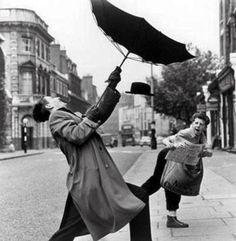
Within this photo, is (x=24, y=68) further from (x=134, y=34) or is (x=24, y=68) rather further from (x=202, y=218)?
(x=134, y=34)

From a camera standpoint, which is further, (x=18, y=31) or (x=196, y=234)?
(x=18, y=31)

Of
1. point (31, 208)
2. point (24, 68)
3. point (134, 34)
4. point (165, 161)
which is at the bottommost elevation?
point (31, 208)

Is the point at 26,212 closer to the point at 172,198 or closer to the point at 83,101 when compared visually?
the point at 172,198

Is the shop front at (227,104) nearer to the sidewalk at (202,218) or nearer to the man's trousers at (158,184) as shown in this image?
the sidewalk at (202,218)

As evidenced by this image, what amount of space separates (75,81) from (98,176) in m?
88.2

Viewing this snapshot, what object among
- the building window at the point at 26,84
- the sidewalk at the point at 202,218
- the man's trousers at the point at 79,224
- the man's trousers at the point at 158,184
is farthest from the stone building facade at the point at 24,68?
the man's trousers at the point at 79,224

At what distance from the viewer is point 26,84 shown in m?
56.2

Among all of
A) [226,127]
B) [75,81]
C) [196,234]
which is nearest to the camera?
[196,234]

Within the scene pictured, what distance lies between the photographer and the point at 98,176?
14.3 ft

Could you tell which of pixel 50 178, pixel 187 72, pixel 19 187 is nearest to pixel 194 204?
pixel 19 187

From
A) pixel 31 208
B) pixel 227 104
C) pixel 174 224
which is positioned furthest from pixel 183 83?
pixel 174 224

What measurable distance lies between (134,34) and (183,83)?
48847 mm

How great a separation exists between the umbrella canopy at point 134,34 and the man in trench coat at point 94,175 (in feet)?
1.05

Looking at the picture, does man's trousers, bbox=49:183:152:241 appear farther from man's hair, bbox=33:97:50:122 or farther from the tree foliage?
the tree foliage
